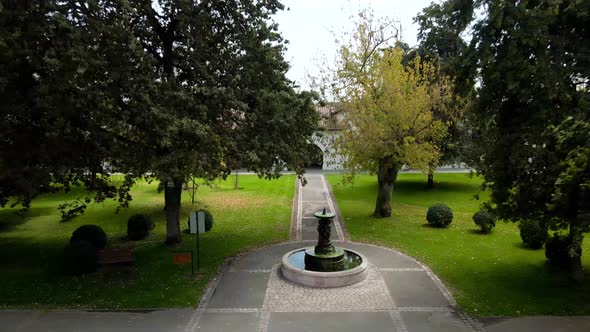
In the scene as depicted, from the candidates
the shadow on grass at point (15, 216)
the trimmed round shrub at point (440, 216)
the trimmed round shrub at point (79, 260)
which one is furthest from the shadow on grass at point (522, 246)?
the shadow on grass at point (15, 216)

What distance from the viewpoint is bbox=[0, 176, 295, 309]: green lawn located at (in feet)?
40.4

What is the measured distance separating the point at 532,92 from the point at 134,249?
15938mm

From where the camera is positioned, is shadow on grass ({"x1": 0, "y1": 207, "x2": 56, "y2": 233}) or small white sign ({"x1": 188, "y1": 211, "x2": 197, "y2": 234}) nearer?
small white sign ({"x1": 188, "y1": 211, "x2": 197, "y2": 234})

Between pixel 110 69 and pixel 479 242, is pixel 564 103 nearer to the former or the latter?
pixel 479 242

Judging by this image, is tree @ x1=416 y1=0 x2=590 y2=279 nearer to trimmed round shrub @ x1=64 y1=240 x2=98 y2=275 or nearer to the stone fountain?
the stone fountain

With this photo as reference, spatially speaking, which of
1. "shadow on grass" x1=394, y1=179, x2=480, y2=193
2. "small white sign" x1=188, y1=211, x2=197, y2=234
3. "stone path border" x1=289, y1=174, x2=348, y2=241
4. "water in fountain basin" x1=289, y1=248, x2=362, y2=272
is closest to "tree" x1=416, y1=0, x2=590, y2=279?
"water in fountain basin" x1=289, y1=248, x2=362, y2=272

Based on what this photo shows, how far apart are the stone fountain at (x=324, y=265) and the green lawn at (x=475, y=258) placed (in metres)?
2.97

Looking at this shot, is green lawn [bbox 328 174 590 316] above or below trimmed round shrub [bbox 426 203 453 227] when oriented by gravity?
below

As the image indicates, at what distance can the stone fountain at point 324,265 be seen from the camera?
13.1 m

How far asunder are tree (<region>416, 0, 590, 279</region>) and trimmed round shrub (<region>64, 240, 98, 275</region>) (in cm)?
1349

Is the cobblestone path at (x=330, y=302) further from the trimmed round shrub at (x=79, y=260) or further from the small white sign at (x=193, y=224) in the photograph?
the trimmed round shrub at (x=79, y=260)

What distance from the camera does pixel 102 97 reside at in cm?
1136

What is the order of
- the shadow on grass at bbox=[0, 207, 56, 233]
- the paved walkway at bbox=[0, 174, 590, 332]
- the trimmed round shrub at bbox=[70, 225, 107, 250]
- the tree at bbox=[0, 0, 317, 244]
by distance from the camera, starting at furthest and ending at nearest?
the shadow on grass at bbox=[0, 207, 56, 233] → the trimmed round shrub at bbox=[70, 225, 107, 250] → the tree at bbox=[0, 0, 317, 244] → the paved walkway at bbox=[0, 174, 590, 332]

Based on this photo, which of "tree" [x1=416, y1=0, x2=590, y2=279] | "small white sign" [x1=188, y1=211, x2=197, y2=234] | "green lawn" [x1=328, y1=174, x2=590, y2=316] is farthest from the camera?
"small white sign" [x1=188, y1=211, x2=197, y2=234]
